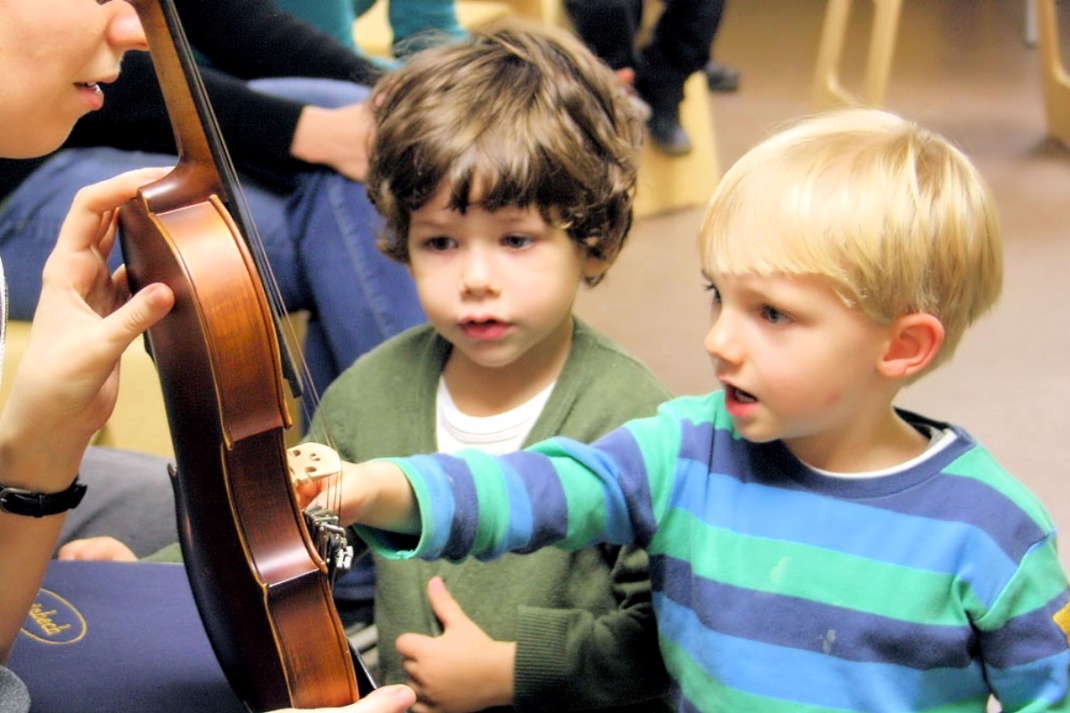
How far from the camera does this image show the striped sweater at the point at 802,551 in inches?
34.6

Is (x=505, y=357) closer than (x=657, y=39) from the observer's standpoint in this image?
Yes

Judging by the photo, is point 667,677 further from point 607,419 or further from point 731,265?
point 731,265

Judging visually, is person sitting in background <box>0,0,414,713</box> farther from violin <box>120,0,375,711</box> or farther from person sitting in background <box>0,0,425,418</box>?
person sitting in background <box>0,0,425,418</box>

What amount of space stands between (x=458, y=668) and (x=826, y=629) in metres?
0.36

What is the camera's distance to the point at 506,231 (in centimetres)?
117

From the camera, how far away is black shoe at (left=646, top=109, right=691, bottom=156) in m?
3.15

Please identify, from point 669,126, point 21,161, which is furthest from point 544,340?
point 669,126

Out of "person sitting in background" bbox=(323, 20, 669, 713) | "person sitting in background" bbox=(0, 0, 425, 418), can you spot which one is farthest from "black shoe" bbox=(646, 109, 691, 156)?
"person sitting in background" bbox=(323, 20, 669, 713)

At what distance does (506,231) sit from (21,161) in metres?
0.73

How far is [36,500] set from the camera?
3.10 feet

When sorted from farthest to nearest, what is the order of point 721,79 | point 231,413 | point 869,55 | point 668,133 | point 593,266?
point 721,79 → point 869,55 → point 668,133 → point 593,266 → point 231,413

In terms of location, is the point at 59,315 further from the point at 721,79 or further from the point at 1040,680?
the point at 721,79

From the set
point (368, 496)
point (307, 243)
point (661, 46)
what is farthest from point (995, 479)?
point (661, 46)

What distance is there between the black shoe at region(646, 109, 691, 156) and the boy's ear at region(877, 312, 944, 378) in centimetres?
229
